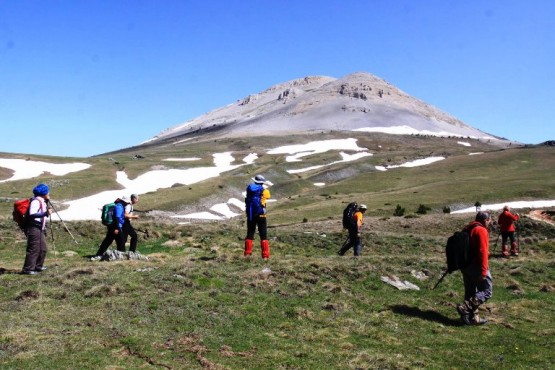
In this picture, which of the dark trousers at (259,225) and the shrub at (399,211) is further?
the shrub at (399,211)

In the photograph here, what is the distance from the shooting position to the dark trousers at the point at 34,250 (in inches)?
675

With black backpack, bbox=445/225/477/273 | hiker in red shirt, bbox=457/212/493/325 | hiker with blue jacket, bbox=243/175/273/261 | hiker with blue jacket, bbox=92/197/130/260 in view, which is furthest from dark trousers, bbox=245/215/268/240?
hiker in red shirt, bbox=457/212/493/325

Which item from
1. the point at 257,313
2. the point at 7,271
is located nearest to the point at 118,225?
the point at 7,271

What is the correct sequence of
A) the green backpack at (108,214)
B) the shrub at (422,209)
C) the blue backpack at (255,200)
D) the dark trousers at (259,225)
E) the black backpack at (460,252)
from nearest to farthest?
1. the black backpack at (460,252)
2. the dark trousers at (259,225)
3. the blue backpack at (255,200)
4. the green backpack at (108,214)
5. the shrub at (422,209)

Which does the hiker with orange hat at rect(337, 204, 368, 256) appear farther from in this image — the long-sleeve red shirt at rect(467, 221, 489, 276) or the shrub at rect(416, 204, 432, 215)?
the shrub at rect(416, 204, 432, 215)

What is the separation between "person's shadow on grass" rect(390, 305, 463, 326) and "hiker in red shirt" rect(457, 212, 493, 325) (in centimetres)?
41

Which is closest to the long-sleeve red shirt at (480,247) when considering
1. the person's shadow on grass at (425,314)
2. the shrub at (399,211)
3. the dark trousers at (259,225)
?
the person's shadow on grass at (425,314)

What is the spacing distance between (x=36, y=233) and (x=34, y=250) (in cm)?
64

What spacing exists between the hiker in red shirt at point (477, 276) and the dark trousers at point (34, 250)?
1419 centimetres

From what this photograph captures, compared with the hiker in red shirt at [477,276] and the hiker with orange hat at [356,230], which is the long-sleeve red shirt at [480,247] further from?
the hiker with orange hat at [356,230]

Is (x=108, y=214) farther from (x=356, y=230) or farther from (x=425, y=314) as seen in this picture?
(x=425, y=314)

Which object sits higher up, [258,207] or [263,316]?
[258,207]

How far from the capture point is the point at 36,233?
57.3 feet

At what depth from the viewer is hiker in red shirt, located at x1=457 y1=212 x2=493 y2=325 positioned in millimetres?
14789
